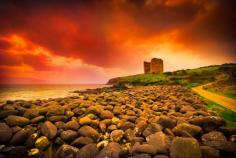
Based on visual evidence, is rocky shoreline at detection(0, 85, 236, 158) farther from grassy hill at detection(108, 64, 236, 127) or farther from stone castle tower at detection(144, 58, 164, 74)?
stone castle tower at detection(144, 58, 164, 74)

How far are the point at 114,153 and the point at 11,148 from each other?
95.6 inches

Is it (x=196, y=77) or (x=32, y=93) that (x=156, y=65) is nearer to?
(x=196, y=77)

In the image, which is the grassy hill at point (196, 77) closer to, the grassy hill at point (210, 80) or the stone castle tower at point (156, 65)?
the grassy hill at point (210, 80)

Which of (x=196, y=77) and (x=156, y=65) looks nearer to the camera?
(x=196, y=77)

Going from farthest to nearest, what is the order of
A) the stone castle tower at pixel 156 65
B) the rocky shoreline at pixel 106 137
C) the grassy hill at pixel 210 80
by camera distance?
the stone castle tower at pixel 156 65 → the grassy hill at pixel 210 80 → the rocky shoreline at pixel 106 137

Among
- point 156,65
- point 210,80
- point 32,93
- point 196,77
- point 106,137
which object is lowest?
point 106,137

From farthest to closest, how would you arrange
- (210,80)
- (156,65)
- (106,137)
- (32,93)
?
(156,65), (210,80), (32,93), (106,137)

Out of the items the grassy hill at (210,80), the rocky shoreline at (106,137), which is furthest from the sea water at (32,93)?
the grassy hill at (210,80)

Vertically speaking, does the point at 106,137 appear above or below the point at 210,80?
below

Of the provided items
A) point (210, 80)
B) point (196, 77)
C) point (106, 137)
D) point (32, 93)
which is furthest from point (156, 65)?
point (106, 137)

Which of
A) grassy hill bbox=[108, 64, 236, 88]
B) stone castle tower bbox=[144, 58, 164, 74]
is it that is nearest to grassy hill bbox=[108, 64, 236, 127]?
grassy hill bbox=[108, 64, 236, 88]

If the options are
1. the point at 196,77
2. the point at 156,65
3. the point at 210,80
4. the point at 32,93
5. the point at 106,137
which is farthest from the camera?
the point at 156,65

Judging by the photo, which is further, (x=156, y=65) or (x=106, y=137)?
(x=156, y=65)

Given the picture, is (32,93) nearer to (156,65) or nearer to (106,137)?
(106,137)
